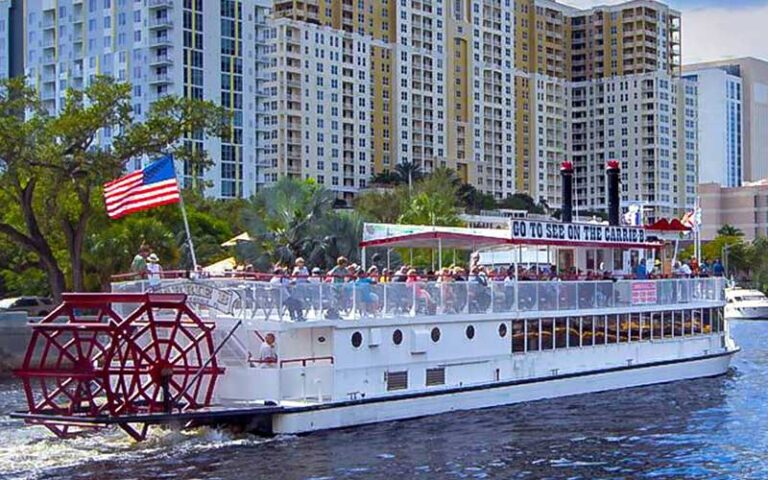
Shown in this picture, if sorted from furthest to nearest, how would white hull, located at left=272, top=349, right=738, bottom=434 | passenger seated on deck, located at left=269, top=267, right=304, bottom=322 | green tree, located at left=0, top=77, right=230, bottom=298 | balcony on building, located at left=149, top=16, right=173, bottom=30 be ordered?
1. balcony on building, located at left=149, top=16, right=173, bottom=30
2. green tree, located at left=0, top=77, right=230, bottom=298
3. passenger seated on deck, located at left=269, top=267, right=304, bottom=322
4. white hull, located at left=272, top=349, right=738, bottom=434

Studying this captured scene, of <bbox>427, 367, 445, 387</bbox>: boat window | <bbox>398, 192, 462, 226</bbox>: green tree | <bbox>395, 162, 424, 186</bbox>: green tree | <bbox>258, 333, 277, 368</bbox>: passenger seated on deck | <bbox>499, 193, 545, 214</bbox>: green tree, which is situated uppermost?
<bbox>395, 162, 424, 186</bbox>: green tree

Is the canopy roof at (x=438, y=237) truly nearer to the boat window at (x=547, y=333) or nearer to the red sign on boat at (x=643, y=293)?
the boat window at (x=547, y=333)

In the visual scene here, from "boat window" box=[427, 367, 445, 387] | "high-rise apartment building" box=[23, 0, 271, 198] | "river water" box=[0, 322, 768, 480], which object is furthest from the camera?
"high-rise apartment building" box=[23, 0, 271, 198]

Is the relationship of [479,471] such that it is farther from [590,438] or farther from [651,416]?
[651,416]

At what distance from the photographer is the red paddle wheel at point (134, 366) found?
25141mm

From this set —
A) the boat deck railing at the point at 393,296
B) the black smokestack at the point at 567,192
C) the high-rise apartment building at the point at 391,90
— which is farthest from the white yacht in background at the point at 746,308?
the boat deck railing at the point at 393,296

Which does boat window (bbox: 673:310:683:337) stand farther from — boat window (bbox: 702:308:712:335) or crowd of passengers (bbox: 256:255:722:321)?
crowd of passengers (bbox: 256:255:722:321)

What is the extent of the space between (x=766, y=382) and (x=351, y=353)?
17.4m

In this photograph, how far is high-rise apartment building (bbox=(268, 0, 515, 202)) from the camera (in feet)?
467

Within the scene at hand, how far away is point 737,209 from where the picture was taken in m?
196

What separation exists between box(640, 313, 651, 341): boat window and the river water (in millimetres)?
4950

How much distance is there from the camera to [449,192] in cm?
9144

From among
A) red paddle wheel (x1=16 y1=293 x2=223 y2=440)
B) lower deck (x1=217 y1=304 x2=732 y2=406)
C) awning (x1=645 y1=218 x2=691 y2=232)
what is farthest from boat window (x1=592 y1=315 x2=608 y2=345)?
red paddle wheel (x1=16 y1=293 x2=223 y2=440)

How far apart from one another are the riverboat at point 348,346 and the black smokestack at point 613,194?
195 centimetres
